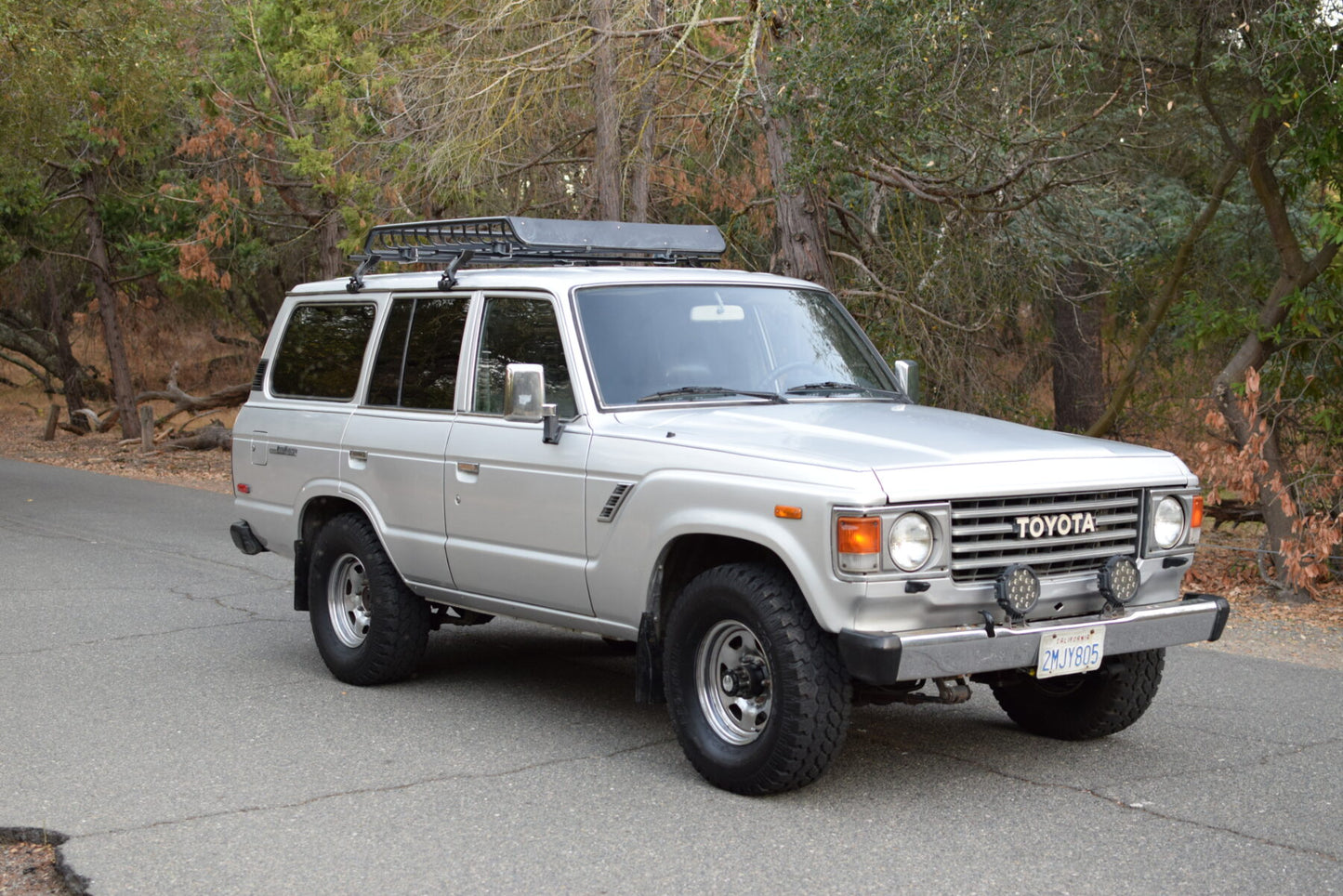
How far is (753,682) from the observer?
5586 millimetres

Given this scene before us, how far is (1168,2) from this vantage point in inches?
427

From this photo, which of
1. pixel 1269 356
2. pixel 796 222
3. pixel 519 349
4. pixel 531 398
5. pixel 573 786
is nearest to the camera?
pixel 573 786

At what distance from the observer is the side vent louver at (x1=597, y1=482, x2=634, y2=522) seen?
19.6 ft

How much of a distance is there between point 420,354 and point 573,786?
8.17ft

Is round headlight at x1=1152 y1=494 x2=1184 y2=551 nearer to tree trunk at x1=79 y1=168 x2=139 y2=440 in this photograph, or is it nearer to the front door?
the front door

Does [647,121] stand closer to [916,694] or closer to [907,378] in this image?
[907,378]

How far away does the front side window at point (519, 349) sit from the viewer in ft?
21.3

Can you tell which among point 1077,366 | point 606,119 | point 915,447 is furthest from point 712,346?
point 1077,366

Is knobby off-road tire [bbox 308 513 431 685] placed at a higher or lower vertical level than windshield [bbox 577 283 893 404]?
lower

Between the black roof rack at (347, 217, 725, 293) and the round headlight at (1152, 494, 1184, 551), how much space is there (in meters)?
2.78

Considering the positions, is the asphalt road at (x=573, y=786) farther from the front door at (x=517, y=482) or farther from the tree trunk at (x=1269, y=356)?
the tree trunk at (x=1269, y=356)

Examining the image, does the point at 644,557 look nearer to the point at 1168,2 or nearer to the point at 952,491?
the point at 952,491

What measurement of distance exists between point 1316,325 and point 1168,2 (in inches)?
104

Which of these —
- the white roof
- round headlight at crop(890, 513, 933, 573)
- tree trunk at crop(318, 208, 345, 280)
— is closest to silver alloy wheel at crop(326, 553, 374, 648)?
the white roof
